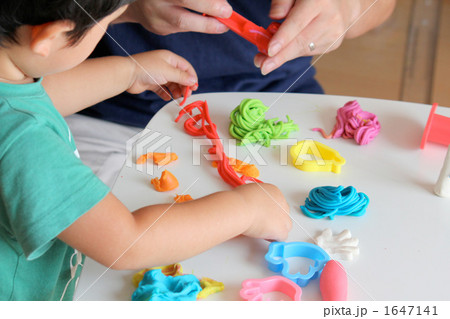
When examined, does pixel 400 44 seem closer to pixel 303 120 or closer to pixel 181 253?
pixel 303 120

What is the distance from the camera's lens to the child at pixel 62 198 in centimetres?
50

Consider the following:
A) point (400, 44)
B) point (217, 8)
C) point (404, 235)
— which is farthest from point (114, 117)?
point (400, 44)

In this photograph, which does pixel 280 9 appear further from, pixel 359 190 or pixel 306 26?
pixel 359 190

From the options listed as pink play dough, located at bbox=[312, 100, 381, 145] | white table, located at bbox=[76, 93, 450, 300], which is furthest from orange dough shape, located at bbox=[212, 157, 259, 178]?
pink play dough, located at bbox=[312, 100, 381, 145]

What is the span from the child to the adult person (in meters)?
0.34

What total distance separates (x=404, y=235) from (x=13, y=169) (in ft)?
1.36

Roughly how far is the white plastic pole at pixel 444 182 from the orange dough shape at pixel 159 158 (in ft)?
1.10

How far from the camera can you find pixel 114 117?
1.03 m

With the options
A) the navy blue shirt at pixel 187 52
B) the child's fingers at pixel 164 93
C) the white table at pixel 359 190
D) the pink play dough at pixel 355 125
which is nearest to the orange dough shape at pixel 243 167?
the white table at pixel 359 190

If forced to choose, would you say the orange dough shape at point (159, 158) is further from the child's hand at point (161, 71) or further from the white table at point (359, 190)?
the child's hand at point (161, 71)

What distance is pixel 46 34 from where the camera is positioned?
1.65 ft

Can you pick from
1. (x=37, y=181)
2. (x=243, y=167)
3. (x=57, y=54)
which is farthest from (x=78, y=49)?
(x=243, y=167)

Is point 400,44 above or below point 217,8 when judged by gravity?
below

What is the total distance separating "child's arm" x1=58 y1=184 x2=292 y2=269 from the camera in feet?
1.71
